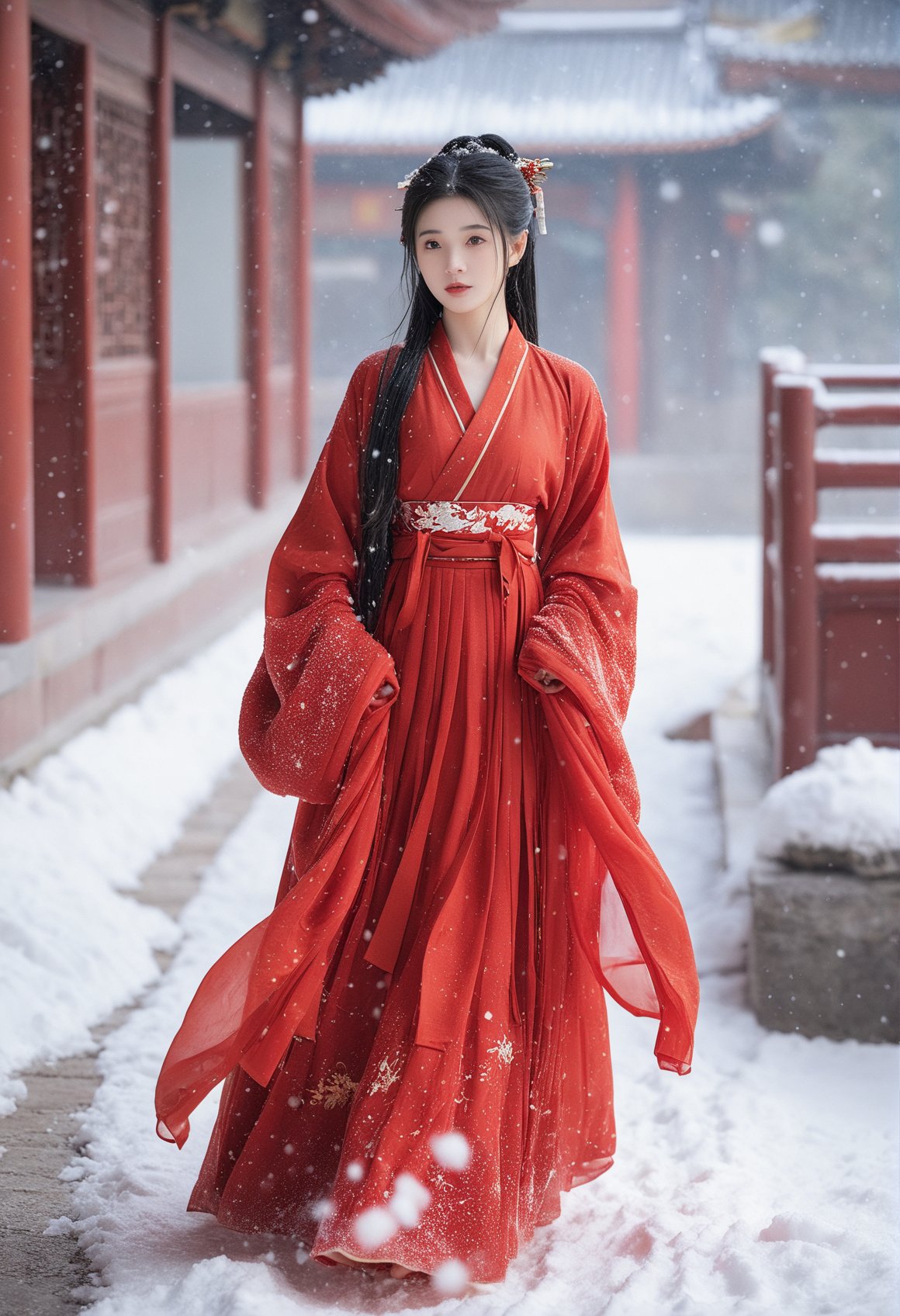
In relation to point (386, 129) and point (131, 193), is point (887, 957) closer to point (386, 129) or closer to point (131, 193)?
point (131, 193)

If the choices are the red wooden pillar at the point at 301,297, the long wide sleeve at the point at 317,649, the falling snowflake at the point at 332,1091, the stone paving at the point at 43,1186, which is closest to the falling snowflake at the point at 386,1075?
the falling snowflake at the point at 332,1091

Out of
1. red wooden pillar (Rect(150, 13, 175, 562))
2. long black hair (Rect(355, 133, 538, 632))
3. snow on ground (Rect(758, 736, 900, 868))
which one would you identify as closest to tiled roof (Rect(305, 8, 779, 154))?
red wooden pillar (Rect(150, 13, 175, 562))

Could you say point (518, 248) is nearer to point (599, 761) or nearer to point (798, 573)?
point (599, 761)

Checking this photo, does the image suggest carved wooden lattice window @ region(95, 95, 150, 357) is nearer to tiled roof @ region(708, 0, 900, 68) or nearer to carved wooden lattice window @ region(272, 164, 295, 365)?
carved wooden lattice window @ region(272, 164, 295, 365)

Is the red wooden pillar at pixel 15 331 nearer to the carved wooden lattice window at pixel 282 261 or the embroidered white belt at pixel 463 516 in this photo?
the embroidered white belt at pixel 463 516

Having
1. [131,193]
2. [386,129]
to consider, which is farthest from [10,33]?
[386,129]

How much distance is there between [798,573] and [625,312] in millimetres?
12983

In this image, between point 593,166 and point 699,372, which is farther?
point 699,372

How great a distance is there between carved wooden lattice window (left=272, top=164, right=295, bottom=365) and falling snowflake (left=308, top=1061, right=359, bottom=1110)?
28.0ft

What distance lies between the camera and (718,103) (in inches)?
666

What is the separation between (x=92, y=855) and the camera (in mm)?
4918

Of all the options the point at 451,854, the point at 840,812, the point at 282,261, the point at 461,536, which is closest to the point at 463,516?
the point at 461,536

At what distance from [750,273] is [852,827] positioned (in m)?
16.8

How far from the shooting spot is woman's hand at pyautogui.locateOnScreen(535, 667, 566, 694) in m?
2.67
